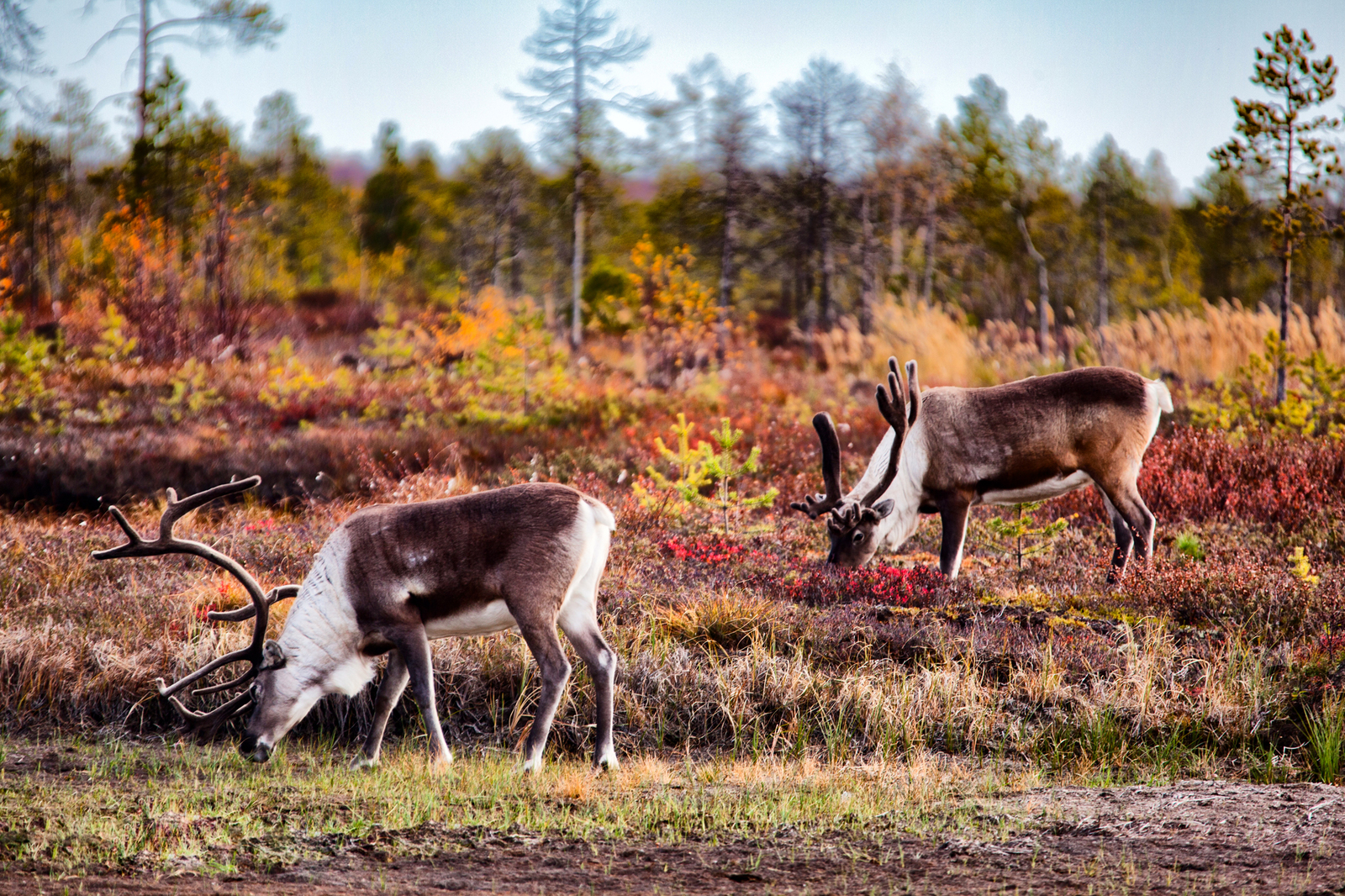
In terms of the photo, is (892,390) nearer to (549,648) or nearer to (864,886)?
(549,648)

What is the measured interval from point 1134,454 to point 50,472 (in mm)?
11435

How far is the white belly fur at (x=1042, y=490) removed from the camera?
8367 mm

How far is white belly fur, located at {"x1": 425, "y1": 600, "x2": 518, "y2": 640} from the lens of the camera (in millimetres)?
5676

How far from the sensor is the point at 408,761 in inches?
230

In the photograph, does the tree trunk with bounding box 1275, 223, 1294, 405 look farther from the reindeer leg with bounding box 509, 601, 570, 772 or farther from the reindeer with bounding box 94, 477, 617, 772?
the reindeer leg with bounding box 509, 601, 570, 772

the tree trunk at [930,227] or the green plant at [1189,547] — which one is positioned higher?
the tree trunk at [930,227]

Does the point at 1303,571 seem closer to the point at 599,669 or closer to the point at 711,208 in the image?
the point at 599,669

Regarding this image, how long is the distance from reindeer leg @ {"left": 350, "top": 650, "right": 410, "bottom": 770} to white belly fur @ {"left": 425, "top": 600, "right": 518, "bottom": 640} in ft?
1.00

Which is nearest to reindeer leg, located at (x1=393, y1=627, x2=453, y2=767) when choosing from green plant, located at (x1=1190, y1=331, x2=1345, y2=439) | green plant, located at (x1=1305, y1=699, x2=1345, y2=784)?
green plant, located at (x1=1305, y1=699, x2=1345, y2=784)

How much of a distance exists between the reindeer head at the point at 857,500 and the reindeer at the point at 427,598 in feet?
9.29

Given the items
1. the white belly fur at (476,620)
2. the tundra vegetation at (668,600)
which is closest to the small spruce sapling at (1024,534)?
the tundra vegetation at (668,600)

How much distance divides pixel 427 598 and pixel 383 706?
0.79 m

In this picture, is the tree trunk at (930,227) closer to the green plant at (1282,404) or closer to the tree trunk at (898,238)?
the tree trunk at (898,238)

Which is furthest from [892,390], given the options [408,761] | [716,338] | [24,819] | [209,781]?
[716,338]
